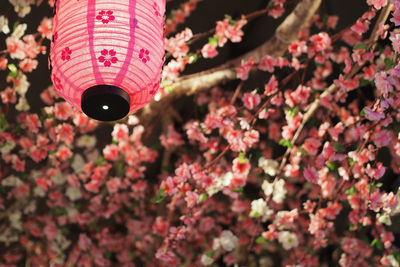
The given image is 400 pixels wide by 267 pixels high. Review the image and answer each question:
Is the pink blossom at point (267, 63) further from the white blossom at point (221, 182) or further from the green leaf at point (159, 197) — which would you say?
the green leaf at point (159, 197)

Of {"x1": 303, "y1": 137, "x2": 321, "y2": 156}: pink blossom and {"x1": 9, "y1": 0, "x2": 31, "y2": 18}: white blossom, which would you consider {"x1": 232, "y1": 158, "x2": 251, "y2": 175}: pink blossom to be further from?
{"x1": 9, "y1": 0, "x2": 31, "y2": 18}: white blossom

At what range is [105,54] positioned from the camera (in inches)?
94.0

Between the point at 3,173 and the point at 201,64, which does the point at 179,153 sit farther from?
the point at 3,173

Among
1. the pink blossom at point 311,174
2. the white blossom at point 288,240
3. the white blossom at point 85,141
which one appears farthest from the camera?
the white blossom at point 85,141

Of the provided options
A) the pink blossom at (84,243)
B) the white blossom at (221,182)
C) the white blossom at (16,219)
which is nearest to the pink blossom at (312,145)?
the white blossom at (221,182)

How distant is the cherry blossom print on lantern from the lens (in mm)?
2402

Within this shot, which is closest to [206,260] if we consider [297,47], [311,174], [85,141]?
[311,174]

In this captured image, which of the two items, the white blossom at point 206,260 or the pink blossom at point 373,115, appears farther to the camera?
the white blossom at point 206,260

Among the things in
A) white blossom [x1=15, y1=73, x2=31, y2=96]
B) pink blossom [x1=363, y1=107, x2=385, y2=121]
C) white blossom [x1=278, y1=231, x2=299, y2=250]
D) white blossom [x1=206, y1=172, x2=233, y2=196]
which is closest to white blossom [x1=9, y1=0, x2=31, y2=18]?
white blossom [x1=15, y1=73, x2=31, y2=96]

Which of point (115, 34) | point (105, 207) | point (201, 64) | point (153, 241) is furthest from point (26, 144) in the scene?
point (115, 34)

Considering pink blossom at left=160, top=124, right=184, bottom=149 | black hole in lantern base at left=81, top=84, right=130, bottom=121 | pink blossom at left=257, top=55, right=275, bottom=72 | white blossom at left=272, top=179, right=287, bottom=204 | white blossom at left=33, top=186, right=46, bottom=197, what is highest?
pink blossom at left=160, top=124, right=184, bottom=149

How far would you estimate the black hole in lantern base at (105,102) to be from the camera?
2.41 meters

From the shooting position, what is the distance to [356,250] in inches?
207

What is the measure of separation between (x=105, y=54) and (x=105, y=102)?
255mm
